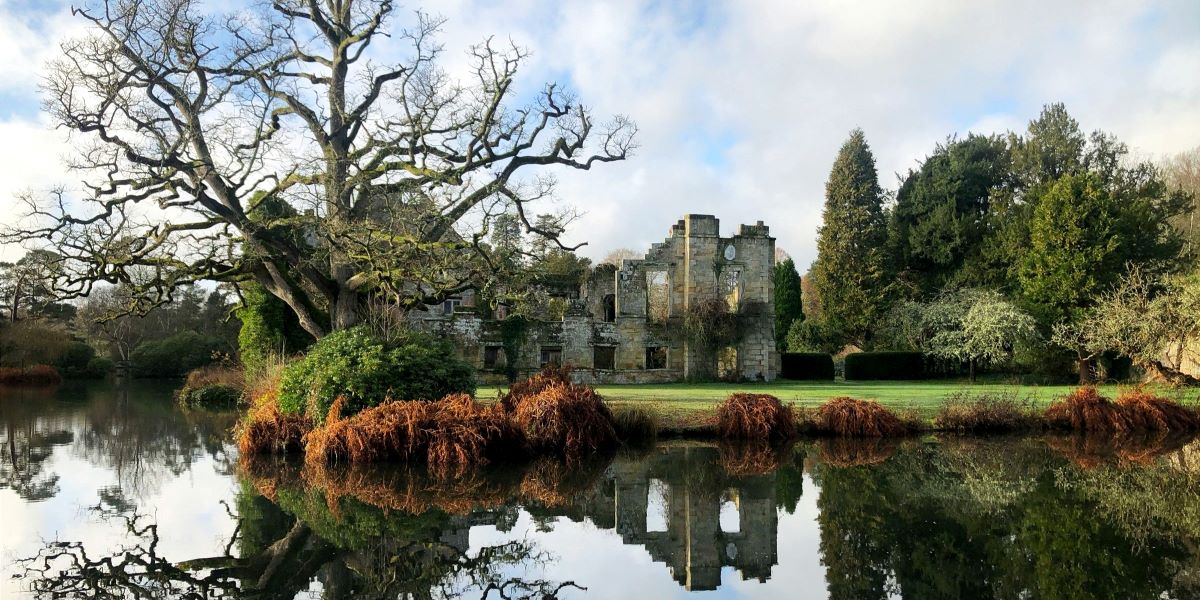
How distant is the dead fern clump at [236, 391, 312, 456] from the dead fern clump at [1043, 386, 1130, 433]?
15.3 meters

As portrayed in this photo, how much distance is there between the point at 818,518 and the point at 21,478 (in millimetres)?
10758

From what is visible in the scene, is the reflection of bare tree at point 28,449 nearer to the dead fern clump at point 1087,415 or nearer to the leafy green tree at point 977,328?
the dead fern clump at point 1087,415

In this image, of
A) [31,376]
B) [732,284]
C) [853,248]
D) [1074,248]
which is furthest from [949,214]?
[31,376]

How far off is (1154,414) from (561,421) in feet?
43.6

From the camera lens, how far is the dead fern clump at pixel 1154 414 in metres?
17.2

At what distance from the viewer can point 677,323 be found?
3081 cm

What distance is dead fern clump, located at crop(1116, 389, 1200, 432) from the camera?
17234 mm

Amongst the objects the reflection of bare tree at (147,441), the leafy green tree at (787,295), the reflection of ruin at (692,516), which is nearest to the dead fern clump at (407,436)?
the reflection of bare tree at (147,441)

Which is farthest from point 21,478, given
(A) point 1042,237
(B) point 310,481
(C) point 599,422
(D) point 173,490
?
(A) point 1042,237

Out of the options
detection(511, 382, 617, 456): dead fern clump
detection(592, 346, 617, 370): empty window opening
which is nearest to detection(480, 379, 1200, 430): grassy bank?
detection(511, 382, 617, 456): dead fern clump

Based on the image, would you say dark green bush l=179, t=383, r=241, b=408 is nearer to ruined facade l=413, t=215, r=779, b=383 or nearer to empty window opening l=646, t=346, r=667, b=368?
ruined facade l=413, t=215, r=779, b=383

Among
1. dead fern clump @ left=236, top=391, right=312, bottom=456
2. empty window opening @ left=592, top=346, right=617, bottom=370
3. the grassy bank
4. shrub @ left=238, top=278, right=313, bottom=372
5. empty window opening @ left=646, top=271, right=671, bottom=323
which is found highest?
empty window opening @ left=646, top=271, right=671, bottom=323

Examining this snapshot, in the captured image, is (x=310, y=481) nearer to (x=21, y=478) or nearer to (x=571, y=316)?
(x=21, y=478)

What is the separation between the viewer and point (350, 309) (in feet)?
58.9
